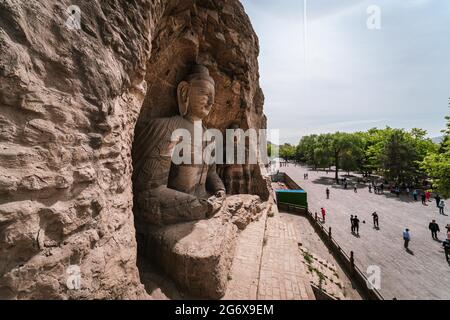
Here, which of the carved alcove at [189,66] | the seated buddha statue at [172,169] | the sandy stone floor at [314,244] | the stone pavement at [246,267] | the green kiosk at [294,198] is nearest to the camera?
the stone pavement at [246,267]

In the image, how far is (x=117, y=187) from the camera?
2312mm

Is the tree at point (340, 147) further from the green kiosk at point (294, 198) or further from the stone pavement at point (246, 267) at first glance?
the stone pavement at point (246, 267)

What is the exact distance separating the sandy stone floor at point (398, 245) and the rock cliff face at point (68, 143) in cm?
783

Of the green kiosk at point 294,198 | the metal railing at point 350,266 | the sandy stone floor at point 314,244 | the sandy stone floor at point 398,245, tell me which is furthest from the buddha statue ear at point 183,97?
the green kiosk at point 294,198

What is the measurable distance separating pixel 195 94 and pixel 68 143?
3.22 metres

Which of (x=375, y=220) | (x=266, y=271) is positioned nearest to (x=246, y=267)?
(x=266, y=271)

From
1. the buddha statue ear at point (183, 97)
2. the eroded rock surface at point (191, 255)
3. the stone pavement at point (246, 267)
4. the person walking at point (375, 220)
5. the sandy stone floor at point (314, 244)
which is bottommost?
the sandy stone floor at point (314, 244)

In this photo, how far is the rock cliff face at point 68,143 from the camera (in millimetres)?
1344

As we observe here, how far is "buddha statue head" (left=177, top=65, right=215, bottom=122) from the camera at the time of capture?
4496 millimetres

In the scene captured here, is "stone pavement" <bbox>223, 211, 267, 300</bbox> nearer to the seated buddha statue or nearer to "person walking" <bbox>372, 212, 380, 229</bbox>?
the seated buddha statue

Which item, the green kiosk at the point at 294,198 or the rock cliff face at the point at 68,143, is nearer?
the rock cliff face at the point at 68,143

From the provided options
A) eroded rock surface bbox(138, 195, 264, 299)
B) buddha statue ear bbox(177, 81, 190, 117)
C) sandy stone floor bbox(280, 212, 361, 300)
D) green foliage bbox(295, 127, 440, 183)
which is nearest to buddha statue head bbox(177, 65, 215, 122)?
buddha statue ear bbox(177, 81, 190, 117)
